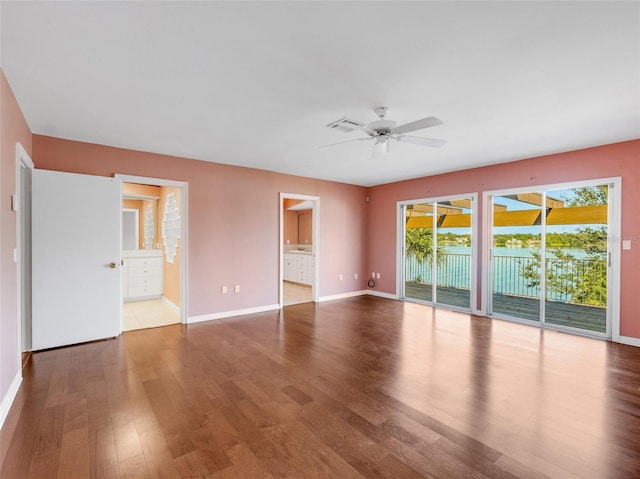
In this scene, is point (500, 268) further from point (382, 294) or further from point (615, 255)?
point (382, 294)

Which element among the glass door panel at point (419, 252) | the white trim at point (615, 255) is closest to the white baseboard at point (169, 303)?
the glass door panel at point (419, 252)

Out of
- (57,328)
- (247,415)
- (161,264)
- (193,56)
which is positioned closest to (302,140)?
(193,56)

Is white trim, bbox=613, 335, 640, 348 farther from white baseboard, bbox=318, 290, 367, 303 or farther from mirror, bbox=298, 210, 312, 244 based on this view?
mirror, bbox=298, 210, 312, 244

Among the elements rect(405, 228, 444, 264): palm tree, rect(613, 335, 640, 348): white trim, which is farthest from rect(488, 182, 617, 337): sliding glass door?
rect(405, 228, 444, 264): palm tree

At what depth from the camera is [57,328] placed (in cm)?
355

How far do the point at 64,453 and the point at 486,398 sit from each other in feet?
9.79

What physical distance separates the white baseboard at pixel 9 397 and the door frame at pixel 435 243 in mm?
5760

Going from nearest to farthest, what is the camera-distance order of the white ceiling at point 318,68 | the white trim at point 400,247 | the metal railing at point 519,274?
the white ceiling at point 318,68, the metal railing at point 519,274, the white trim at point 400,247

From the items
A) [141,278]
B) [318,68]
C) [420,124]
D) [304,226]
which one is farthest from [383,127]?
[304,226]

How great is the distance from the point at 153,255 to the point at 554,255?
23.3 ft

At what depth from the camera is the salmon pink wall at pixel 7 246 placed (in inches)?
88.2

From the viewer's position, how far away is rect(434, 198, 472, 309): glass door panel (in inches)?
217

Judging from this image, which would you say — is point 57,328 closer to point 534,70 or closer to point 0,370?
point 0,370

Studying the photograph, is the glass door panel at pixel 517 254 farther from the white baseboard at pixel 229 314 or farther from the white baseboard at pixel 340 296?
the white baseboard at pixel 229 314
